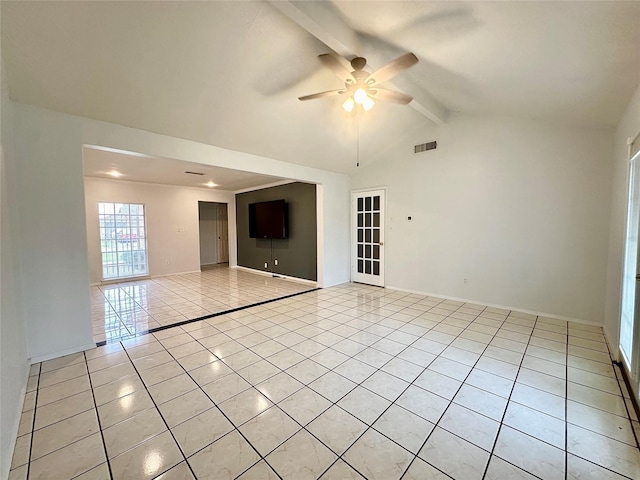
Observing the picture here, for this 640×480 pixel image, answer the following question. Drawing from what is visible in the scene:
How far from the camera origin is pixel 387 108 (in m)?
3.99

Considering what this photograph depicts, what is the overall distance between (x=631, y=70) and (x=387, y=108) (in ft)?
8.08

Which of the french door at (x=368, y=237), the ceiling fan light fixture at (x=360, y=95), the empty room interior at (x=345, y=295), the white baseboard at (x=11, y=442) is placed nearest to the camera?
the white baseboard at (x=11, y=442)

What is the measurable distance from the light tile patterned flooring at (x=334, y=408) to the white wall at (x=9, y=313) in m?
0.14

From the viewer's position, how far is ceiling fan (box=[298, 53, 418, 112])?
2.29 m

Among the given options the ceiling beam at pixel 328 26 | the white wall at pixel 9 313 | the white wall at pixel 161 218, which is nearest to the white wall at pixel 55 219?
the white wall at pixel 9 313

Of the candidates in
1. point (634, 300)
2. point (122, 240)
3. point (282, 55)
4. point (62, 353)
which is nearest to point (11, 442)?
point (62, 353)

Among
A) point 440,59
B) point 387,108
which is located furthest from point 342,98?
point 440,59

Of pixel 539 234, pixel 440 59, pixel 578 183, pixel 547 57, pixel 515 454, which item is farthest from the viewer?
pixel 539 234

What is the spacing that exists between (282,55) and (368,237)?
3.97 metres

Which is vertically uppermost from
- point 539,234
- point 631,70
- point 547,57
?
point 547,57

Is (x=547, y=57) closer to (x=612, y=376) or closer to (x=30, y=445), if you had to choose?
(x=612, y=376)

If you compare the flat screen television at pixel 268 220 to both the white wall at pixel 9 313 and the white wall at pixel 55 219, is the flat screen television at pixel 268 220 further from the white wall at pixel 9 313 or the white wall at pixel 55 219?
the white wall at pixel 9 313

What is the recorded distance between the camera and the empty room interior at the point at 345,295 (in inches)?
65.7

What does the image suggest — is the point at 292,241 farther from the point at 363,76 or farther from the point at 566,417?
the point at 566,417
